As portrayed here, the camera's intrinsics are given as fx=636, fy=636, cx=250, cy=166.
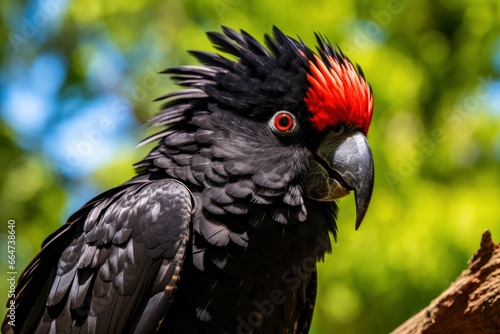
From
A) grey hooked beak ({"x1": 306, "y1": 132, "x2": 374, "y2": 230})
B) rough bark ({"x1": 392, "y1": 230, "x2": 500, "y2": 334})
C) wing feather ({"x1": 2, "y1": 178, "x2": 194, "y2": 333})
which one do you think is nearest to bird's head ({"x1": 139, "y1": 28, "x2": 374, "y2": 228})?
grey hooked beak ({"x1": 306, "y1": 132, "x2": 374, "y2": 230})

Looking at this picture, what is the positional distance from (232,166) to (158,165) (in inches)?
22.3

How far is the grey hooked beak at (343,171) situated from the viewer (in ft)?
13.6

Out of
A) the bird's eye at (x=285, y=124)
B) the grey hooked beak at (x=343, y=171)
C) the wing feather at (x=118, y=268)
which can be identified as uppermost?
the bird's eye at (x=285, y=124)

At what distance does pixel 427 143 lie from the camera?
812 centimetres

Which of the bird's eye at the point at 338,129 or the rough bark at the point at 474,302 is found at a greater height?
the bird's eye at the point at 338,129

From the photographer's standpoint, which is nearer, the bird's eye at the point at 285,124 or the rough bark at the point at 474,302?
the rough bark at the point at 474,302

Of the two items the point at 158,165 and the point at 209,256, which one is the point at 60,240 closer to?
the point at 158,165

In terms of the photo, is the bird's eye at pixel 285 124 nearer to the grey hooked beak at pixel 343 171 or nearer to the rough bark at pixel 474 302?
the grey hooked beak at pixel 343 171

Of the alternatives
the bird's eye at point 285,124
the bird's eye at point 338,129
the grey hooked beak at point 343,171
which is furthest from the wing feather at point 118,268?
the bird's eye at point 338,129

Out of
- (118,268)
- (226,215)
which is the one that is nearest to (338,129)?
(226,215)

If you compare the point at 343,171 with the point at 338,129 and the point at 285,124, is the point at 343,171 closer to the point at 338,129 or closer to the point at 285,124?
the point at 338,129

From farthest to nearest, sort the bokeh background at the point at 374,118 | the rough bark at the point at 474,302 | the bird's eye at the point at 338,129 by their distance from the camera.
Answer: the bokeh background at the point at 374,118
the bird's eye at the point at 338,129
the rough bark at the point at 474,302

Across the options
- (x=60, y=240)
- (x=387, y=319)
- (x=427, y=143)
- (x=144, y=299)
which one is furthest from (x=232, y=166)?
(x=427, y=143)

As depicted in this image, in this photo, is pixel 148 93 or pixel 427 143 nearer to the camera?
pixel 427 143
